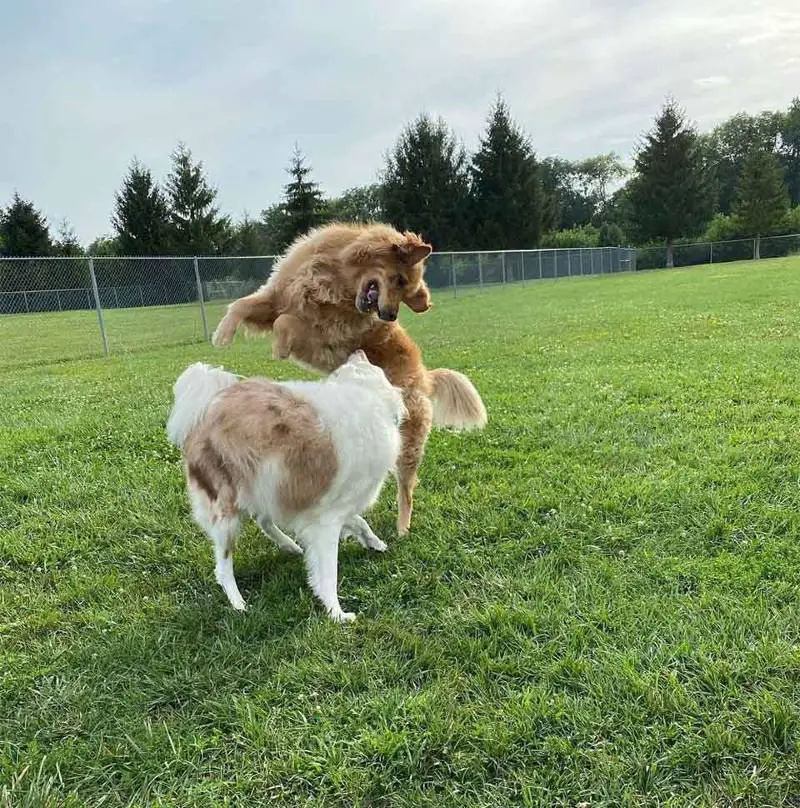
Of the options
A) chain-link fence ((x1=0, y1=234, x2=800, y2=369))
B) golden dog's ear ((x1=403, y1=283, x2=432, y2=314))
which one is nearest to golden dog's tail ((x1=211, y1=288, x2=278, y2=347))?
golden dog's ear ((x1=403, y1=283, x2=432, y2=314))

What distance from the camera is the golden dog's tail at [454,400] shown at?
150 inches

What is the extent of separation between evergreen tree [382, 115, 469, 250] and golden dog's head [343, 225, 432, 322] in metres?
38.7

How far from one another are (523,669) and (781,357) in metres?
6.79

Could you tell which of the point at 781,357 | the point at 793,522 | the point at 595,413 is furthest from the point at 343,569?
the point at 781,357

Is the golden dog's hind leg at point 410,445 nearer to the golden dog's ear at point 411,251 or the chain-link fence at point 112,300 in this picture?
the golden dog's ear at point 411,251

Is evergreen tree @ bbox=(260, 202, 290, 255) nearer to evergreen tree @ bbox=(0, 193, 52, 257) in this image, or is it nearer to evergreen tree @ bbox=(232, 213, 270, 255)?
evergreen tree @ bbox=(232, 213, 270, 255)

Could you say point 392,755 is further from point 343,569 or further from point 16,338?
point 16,338

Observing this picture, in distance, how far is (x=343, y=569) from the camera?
3.32m

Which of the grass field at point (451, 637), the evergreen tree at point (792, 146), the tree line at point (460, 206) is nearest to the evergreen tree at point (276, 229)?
the tree line at point (460, 206)

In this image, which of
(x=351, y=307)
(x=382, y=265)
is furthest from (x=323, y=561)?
(x=382, y=265)

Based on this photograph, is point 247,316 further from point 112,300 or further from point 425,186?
point 425,186

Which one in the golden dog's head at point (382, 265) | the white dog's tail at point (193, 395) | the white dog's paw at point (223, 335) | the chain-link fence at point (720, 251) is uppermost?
the chain-link fence at point (720, 251)

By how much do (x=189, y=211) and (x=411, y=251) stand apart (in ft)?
132

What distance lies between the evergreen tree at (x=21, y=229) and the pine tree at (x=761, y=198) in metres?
50.1
